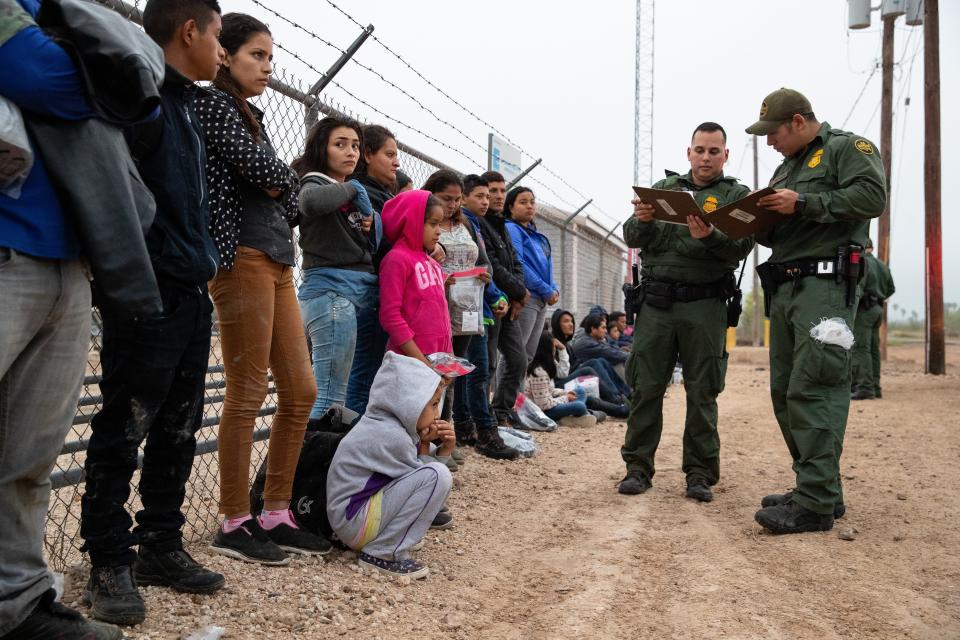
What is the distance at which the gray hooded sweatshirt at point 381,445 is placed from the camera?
3.35 meters

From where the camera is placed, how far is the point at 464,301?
17.1ft

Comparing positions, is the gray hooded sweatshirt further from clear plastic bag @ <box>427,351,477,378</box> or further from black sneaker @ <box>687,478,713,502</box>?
black sneaker @ <box>687,478,713,502</box>

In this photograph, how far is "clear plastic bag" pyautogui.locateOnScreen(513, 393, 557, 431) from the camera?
7355mm

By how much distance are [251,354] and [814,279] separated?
2.82 m

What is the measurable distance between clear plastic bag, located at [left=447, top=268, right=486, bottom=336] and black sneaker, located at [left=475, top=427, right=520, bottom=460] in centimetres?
95

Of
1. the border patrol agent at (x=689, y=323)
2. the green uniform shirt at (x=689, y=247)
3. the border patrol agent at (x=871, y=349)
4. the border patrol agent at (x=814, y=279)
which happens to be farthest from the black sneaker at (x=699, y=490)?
the border patrol agent at (x=871, y=349)

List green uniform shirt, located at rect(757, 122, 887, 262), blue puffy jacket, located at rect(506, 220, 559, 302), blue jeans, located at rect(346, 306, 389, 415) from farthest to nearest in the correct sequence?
blue puffy jacket, located at rect(506, 220, 559, 302) < blue jeans, located at rect(346, 306, 389, 415) < green uniform shirt, located at rect(757, 122, 887, 262)

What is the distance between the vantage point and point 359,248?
4.04 meters

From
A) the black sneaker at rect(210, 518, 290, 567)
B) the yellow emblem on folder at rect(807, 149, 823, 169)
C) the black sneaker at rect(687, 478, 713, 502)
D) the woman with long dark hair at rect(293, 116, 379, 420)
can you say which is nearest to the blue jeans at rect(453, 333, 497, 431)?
the black sneaker at rect(687, 478, 713, 502)

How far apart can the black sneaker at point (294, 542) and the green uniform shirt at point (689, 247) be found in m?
→ 2.64

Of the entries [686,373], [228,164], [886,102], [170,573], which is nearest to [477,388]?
[686,373]

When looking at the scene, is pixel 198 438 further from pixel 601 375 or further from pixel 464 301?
pixel 601 375

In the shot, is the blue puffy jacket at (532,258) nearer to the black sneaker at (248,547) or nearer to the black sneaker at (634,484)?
the black sneaker at (634,484)

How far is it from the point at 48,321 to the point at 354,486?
1632 millimetres
